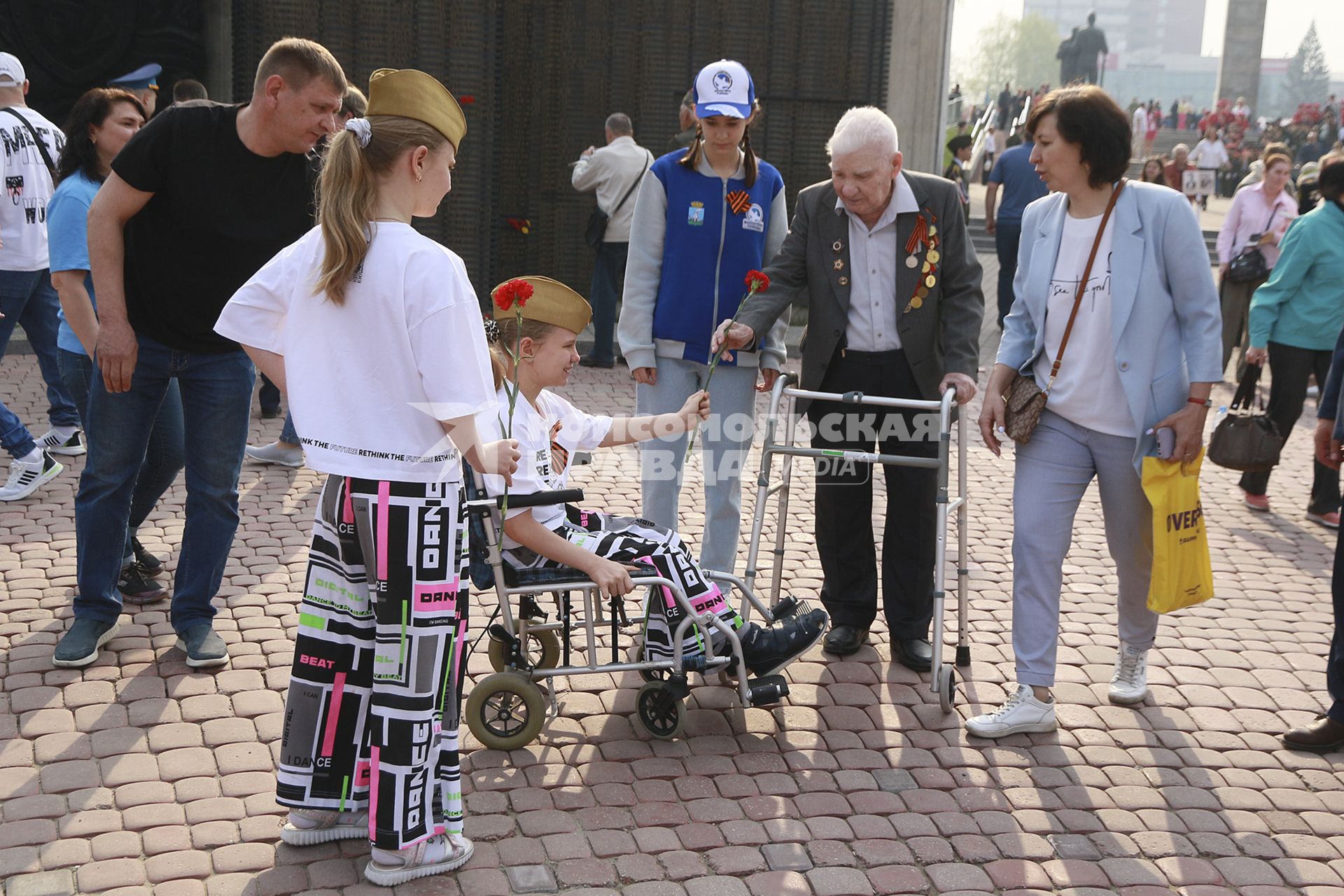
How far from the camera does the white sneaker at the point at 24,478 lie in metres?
6.88

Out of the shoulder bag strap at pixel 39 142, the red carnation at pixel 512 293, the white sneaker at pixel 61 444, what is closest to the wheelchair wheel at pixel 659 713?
the red carnation at pixel 512 293

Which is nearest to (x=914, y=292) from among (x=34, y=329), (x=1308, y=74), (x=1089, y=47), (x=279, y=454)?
(x=279, y=454)

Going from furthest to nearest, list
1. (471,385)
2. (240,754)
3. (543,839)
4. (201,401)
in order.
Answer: (201,401) < (240,754) < (543,839) < (471,385)

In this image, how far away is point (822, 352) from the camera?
16.9 ft

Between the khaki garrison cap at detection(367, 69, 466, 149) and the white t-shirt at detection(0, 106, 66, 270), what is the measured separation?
4.90 metres

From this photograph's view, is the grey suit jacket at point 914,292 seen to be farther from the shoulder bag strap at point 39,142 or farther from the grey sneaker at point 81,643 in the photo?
the shoulder bag strap at point 39,142

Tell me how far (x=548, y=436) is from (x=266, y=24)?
8501 mm

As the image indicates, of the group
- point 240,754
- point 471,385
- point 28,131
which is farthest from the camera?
point 28,131

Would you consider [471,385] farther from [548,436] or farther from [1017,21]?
[1017,21]

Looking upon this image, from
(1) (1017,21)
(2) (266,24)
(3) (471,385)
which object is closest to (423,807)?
(3) (471,385)

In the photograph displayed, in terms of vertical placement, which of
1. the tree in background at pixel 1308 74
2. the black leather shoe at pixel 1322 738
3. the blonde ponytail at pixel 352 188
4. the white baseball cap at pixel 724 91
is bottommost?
the black leather shoe at pixel 1322 738

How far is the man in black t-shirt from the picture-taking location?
4477mm

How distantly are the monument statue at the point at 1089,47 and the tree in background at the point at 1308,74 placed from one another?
88.4 metres

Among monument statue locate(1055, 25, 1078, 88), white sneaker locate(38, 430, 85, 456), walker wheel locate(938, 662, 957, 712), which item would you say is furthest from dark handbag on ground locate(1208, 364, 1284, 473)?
monument statue locate(1055, 25, 1078, 88)
